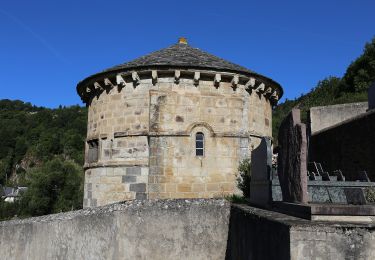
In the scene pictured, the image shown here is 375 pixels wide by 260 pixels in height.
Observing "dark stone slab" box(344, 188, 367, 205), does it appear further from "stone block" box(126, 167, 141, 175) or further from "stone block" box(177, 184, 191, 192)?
"stone block" box(126, 167, 141, 175)

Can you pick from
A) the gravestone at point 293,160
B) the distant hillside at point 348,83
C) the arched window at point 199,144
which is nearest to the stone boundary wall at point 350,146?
the arched window at point 199,144

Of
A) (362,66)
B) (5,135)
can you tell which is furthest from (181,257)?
(5,135)

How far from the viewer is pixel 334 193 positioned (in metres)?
6.39

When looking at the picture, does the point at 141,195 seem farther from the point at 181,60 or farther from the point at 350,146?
the point at 350,146

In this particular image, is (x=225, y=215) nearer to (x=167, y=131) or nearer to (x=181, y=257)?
(x=181, y=257)

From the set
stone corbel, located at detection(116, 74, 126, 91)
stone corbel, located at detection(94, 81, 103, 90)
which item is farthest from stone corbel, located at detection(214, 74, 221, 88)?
stone corbel, located at detection(94, 81, 103, 90)

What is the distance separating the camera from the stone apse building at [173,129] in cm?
1229

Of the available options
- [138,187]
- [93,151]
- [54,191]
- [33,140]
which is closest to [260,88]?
[138,187]

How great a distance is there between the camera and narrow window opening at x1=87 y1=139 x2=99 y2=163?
1362 cm

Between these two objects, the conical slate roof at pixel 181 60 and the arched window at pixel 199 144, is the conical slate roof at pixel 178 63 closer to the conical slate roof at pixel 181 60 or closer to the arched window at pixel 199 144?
the conical slate roof at pixel 181 60

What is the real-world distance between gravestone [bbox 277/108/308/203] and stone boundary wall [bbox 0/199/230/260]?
7.67 ft

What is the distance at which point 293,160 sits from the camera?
17.3ft

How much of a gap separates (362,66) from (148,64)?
28.0 metres

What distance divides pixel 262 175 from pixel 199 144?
17.2ft
